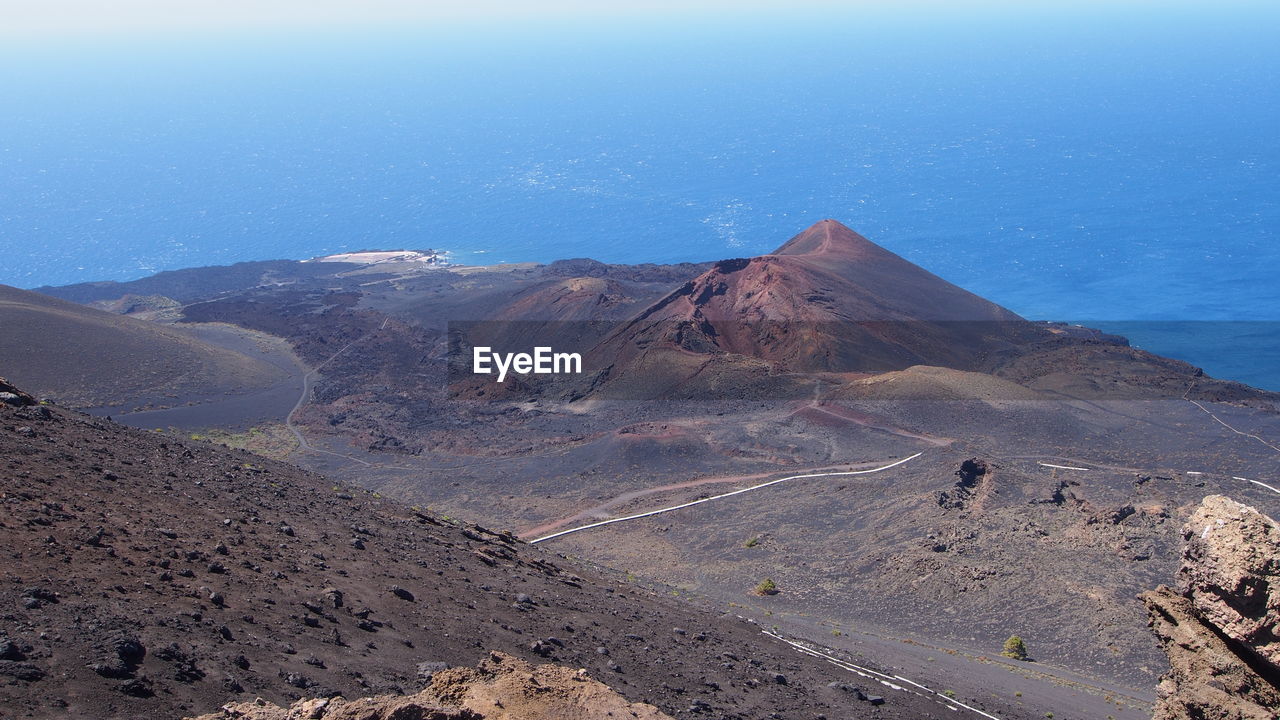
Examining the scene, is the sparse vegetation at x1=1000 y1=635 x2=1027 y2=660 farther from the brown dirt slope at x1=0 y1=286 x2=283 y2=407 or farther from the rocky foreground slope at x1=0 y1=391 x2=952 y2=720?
the brown dirt slope at x1=0 y1=286 x2=283 y2=407

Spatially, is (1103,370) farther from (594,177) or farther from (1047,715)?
(594,177)

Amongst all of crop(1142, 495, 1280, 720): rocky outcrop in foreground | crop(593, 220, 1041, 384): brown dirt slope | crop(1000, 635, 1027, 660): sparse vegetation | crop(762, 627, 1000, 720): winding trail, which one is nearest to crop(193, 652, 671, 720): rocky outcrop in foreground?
crop(1142, 495, 1280, 720): rocky outcrop in foreground

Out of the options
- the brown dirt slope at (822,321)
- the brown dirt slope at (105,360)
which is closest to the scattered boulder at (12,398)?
the brown dirt slope at (105,360)

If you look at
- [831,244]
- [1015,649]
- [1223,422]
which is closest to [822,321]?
[831,244]

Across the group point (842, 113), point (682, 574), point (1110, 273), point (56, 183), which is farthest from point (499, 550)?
point (842, 113)

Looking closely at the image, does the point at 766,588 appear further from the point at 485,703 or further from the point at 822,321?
the point at 822,321

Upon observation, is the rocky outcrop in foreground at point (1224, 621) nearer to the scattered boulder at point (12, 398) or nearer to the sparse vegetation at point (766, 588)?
the sparse vegetation at point (766, 588)
